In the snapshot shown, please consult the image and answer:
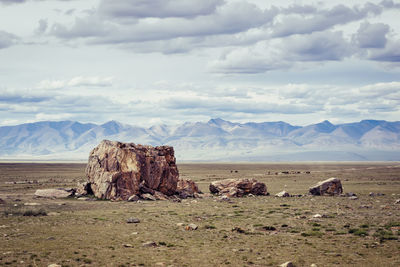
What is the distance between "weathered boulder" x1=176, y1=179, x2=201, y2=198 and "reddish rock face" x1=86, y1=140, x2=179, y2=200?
1155mm

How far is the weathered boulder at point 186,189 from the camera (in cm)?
4827

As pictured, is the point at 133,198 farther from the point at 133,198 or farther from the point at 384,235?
the point at 384,235

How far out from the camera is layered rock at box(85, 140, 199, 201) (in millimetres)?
42906

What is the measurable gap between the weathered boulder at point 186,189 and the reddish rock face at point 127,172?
115cm

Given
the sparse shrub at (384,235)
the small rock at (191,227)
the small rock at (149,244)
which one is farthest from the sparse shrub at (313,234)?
the small rock at (149,244)

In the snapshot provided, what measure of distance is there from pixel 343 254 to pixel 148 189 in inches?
1126

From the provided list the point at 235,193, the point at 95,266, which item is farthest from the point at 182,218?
the point at 235,193

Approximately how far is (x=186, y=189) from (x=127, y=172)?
30.4 ft

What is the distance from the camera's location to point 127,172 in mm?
43438

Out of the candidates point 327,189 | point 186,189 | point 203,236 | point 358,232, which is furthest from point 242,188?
point 203,236

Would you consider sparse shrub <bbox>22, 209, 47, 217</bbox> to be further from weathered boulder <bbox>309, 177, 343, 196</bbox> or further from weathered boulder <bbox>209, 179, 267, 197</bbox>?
weathered boulder <bbox>309, 177, 343, 196</bbox>

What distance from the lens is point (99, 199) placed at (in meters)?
42.3

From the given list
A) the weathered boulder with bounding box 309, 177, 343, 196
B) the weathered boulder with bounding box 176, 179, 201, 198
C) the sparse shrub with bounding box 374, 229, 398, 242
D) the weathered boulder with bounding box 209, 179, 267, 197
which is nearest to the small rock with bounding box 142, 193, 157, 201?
the weathered boulder with bounding box 176, 179, 201, 198

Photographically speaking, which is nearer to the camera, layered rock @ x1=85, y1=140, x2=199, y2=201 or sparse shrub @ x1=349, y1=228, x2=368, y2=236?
sparse shrub @ x1=349, y1=228, x2=368, y2=236
